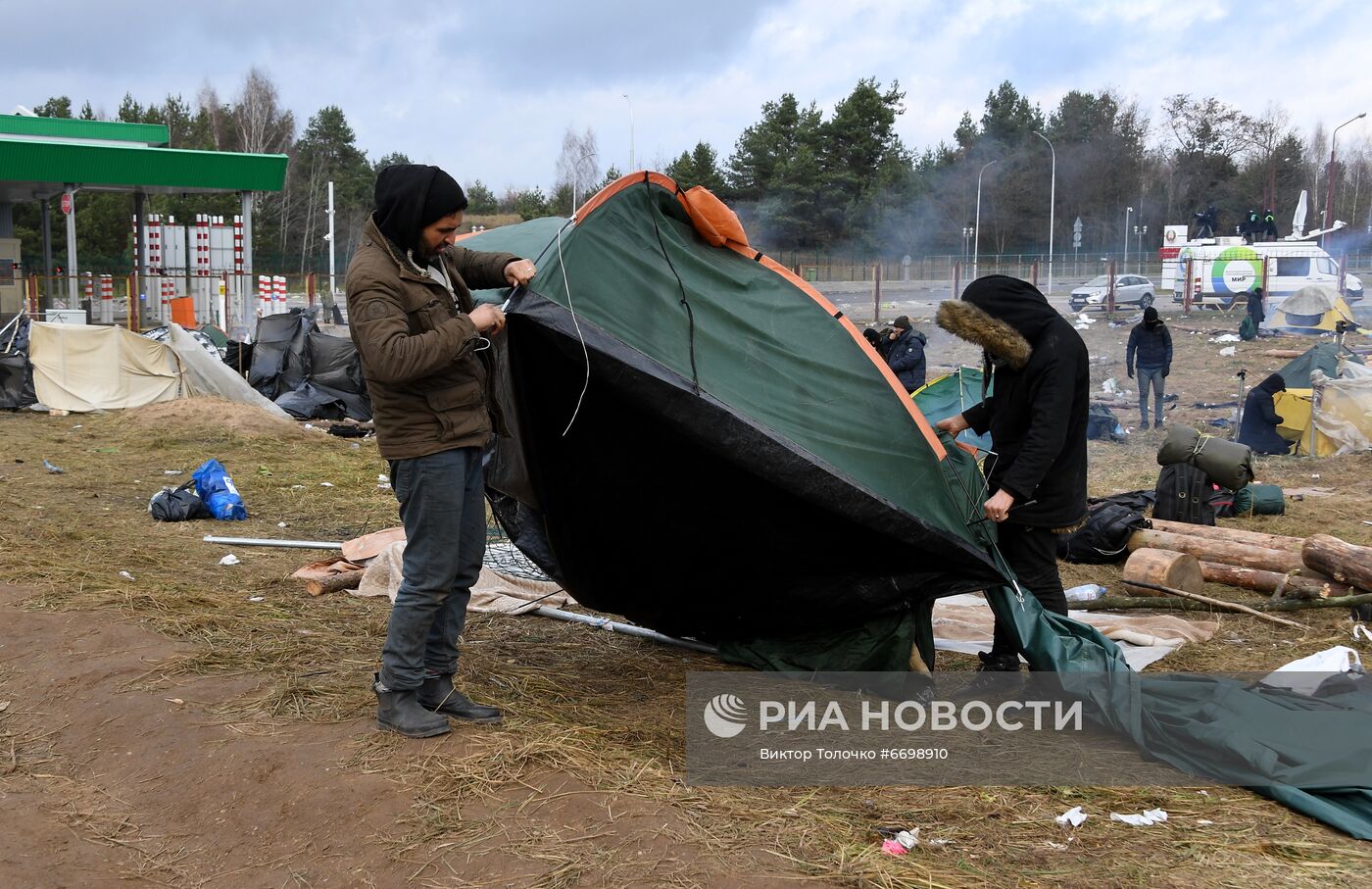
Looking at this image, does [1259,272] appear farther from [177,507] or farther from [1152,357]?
[177,507]

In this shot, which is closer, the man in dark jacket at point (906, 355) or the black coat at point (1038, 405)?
the black coat at point (1038, 405)

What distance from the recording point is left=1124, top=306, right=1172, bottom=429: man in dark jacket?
14758 mm

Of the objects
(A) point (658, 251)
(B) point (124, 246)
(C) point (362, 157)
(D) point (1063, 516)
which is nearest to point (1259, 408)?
(D) point (1063, 516)

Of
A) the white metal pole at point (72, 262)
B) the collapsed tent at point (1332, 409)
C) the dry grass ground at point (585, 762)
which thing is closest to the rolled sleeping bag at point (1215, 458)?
the dry grass ground at point (585, 762)

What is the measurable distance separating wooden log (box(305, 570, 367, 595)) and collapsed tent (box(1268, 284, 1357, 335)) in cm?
2338

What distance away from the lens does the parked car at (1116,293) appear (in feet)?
101

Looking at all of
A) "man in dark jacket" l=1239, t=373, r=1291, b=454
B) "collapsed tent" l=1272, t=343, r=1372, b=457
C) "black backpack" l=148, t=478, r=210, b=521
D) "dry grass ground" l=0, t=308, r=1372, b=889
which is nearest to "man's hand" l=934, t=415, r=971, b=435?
"dry grass ground" l=0, t=308, r=1372, b=889

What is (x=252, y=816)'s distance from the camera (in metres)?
3.25

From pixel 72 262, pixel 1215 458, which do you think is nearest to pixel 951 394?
pixel 1215 458

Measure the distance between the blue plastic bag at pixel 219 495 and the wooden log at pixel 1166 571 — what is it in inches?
250

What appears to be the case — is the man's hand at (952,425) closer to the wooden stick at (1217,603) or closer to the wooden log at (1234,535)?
the wooden stick at (1217,603)

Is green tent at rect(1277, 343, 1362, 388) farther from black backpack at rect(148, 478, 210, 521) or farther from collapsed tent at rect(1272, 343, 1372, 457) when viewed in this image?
black backpack at rect(148, 478, 210, 521)

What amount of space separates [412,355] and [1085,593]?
4.38m

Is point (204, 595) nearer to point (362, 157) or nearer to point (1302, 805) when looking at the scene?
point (1302, 805)
